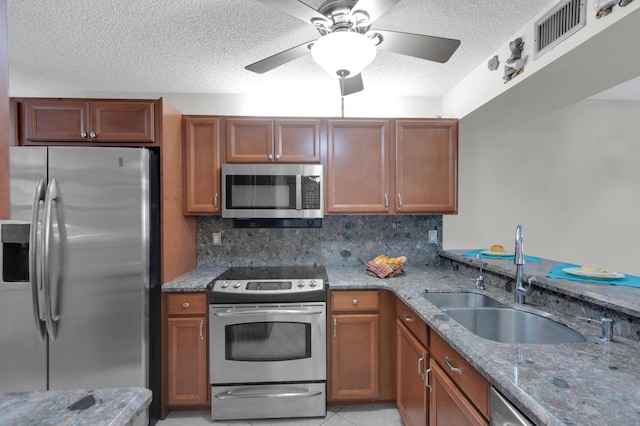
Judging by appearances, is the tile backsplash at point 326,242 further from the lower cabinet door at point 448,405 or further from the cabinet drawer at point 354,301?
the lower cabinet door at point 448,405

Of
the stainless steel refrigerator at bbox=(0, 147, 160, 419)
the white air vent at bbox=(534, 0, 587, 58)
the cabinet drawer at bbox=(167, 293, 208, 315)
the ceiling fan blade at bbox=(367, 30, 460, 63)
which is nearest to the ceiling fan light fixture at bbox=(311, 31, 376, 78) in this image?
the ceiling fan blade at bbox=(367, 30, 460, 63)

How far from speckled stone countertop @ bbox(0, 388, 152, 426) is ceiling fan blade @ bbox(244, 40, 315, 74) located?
154cm

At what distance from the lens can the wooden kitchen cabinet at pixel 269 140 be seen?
2469mm

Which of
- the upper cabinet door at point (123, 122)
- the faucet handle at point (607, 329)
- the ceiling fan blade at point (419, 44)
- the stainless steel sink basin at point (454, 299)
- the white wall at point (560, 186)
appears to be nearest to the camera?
the faucet handle at point (607, 329)

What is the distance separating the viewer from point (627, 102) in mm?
3018

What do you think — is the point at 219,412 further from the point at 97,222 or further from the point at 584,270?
the point at 584,270

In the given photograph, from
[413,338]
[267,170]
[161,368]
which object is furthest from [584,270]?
[161,368]

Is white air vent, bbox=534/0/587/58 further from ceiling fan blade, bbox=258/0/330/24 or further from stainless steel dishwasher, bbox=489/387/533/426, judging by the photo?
stainless steel dishwasher, bbox=489/387/533/426

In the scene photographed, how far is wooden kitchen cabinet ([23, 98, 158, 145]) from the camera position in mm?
2146

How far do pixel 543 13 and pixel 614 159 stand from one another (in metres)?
2.24

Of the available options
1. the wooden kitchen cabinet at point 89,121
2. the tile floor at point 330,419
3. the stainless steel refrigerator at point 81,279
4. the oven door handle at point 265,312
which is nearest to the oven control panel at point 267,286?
the oven door handle at point 265,312

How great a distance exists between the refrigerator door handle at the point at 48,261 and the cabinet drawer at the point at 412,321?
213 centimetres

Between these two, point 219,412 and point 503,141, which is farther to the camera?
point 503,141

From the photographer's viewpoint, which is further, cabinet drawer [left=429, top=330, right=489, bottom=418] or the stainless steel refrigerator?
the stainless steel refrigerator
